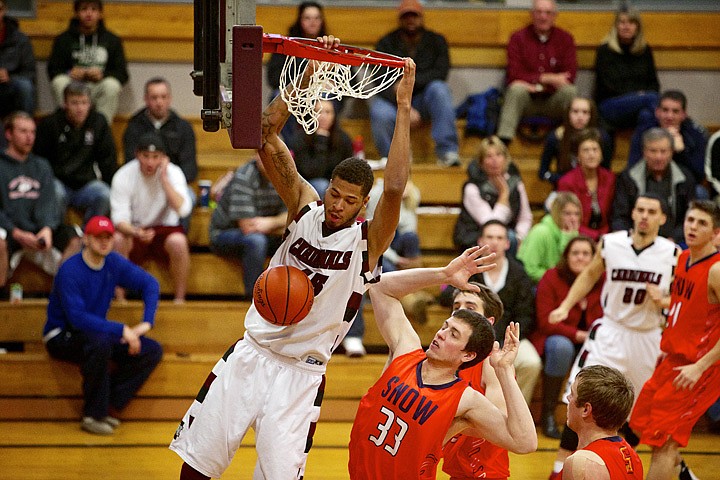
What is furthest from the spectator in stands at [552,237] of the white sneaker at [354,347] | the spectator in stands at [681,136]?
the white sneaker at [354,347]

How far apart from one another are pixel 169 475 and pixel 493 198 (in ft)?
12.5

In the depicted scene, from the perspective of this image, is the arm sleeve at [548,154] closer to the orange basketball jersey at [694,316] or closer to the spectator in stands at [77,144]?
the orange basketball jersey at [694,316]

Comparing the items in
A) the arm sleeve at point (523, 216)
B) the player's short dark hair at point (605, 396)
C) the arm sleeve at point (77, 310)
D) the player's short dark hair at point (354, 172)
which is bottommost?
the arm sleeve at point (77, 310)

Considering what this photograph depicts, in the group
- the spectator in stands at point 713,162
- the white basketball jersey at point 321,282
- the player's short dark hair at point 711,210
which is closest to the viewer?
the white basketball jersey at point 321,282

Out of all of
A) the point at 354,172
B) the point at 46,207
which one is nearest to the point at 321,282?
the point at 354,172

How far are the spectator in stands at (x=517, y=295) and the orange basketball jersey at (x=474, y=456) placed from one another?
2586 millimetres

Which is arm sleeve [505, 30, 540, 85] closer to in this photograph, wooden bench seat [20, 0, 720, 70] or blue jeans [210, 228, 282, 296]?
wooden bench seat [20, 0, 720, 70]

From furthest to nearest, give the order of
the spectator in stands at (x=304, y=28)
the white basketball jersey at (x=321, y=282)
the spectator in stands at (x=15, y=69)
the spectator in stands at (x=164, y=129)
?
1. the spectator in stands at (x=304, y=28)
2. the spectator in stands at (x=15, y=69)
3. the spectator in stands at (x=164, y=129)
4. the white basketball jersey at (x=321, y=282)

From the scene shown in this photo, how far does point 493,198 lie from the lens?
8.83m

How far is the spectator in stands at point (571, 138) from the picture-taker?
9305mm

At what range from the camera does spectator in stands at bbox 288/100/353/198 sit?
868cm

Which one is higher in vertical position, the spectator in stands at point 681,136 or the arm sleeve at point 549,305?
the spectator in stands at point 681,136

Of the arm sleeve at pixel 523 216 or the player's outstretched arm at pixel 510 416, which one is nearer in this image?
the player's outstretched arm at pixel 510 416

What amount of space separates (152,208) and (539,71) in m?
4.21
